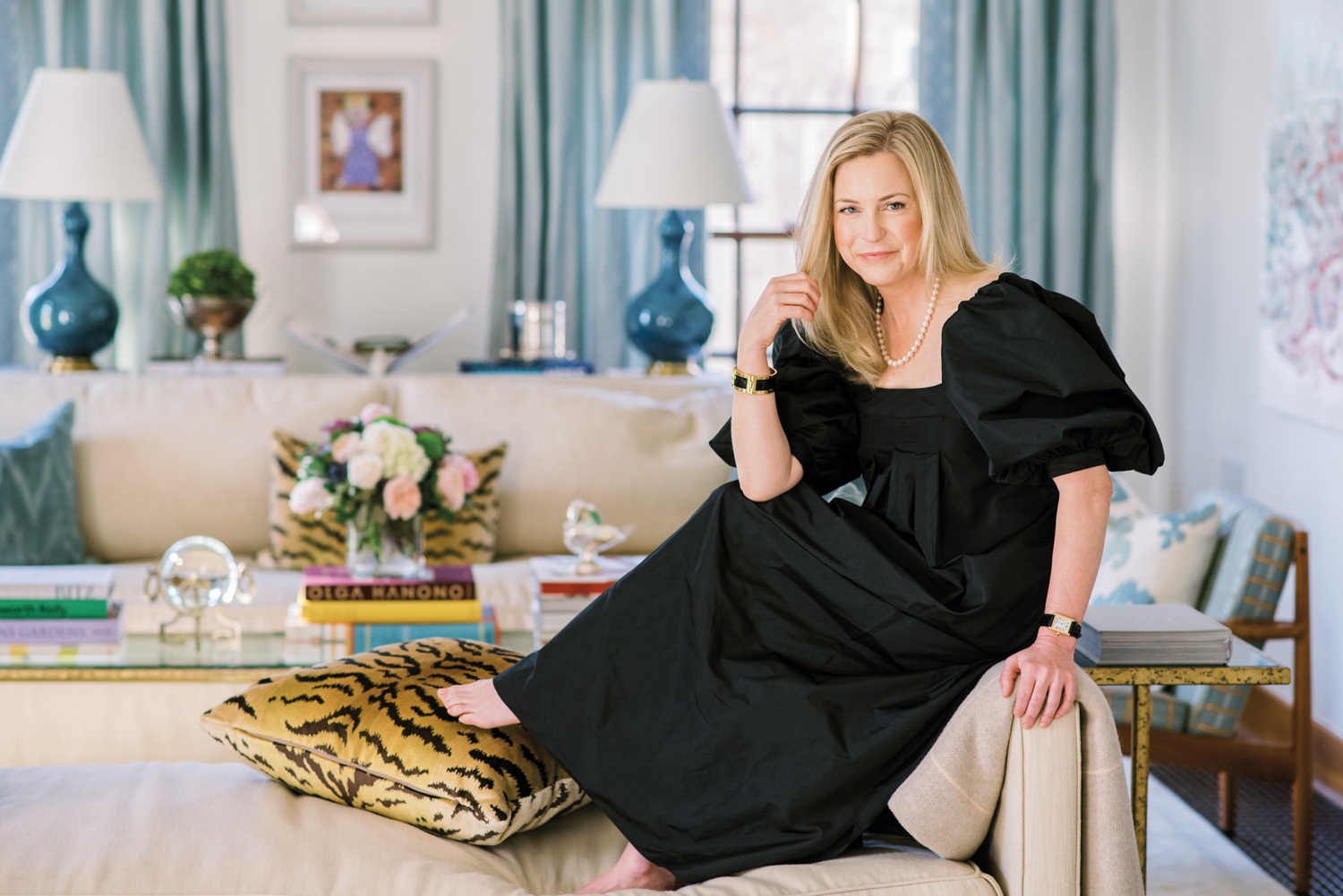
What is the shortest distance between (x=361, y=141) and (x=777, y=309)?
2.76m

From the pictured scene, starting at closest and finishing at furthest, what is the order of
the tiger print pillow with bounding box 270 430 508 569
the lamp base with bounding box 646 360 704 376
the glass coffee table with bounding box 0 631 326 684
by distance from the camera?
the glass coffee table with bounding box 0 631 326 684 → the tiger print pillow with bounding box 270 430 508 569 → the lamp base with bounding box 646 360 704 376

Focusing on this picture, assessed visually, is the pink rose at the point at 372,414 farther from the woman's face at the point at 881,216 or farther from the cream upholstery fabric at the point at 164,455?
the woman's face at the point at 881,216

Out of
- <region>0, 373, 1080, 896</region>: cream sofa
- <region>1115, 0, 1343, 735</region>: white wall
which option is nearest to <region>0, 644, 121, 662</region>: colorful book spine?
<region>0, 373, 1080, 896</region>: cream sofa

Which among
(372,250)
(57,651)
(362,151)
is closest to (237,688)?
(57,651)

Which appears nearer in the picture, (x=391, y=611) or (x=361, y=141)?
(x=391, y=611)

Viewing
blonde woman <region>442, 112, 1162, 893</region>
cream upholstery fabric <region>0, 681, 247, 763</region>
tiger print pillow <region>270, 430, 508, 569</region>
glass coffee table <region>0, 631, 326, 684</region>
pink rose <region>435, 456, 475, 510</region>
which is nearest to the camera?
blonde woman <region>442, 112, 1162, 893</region>

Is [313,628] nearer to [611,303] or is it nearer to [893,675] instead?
[893,675]

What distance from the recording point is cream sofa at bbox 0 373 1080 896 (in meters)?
1.61

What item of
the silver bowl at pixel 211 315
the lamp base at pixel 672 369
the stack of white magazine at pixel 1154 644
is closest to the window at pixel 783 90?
the lamp base at pixel 672 369

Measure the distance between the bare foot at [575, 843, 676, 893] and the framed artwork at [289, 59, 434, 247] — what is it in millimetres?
2863

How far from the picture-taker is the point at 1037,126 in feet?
13.9

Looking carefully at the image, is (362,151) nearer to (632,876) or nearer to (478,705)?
(478,705)

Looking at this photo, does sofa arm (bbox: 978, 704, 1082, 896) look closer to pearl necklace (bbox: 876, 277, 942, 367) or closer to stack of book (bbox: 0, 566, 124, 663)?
pearl necklace (bbox: 876, 277, 942, 367)

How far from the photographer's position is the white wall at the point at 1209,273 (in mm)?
3332
